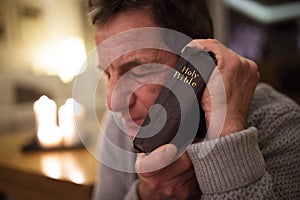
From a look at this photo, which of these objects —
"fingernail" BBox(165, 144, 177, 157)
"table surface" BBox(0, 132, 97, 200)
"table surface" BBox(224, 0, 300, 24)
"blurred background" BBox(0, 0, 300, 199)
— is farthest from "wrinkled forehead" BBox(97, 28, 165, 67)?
"table surface" BBox(224, 0, 300, 24)

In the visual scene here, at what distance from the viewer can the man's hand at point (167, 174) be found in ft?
1.78

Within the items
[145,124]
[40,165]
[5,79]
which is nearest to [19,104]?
[5,79]

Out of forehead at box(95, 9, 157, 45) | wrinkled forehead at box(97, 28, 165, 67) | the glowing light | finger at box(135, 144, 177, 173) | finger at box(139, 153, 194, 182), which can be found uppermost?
forehead at box(95, 9, 157, 45)

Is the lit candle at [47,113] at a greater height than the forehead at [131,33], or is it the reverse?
the forehead at [131,33]

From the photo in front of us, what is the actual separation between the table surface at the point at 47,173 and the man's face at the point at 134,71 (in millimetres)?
384

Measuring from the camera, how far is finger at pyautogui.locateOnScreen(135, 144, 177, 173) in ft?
1.75

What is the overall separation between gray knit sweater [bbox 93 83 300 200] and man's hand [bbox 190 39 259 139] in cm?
1

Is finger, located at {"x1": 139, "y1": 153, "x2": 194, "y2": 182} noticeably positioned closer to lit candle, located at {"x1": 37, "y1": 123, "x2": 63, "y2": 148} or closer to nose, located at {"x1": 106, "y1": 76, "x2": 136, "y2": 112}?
nose, located at {"x1": 106, "y1": 76, "x2": 136, "y2": 112}

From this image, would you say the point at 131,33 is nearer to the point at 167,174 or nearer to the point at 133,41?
the point at 133,41

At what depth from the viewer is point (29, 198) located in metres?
1.07

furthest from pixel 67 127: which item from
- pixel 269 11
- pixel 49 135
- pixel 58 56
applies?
pixel 269 11

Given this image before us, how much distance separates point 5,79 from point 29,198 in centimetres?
77

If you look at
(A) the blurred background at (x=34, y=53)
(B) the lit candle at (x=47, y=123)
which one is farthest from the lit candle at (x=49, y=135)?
(A) the blurred background at (x=34, y=53)

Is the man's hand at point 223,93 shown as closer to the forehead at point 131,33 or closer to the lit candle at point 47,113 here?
the forehead at point 131,33
